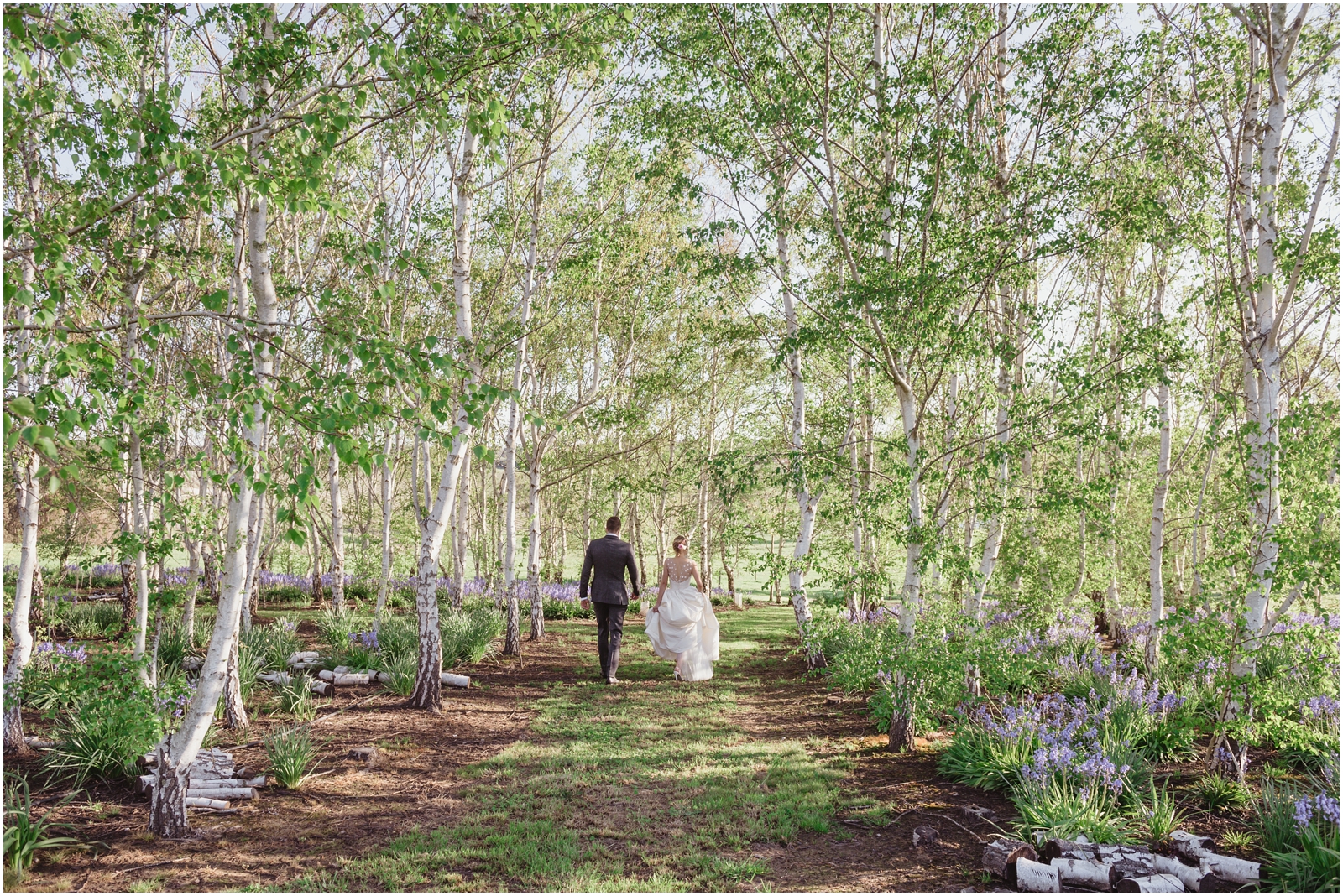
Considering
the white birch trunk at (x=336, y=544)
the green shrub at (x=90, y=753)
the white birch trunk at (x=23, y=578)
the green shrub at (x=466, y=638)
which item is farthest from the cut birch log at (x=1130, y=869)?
the white birch trunk at (x=336, y=544)

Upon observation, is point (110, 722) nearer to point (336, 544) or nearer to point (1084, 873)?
point (1084, 873)

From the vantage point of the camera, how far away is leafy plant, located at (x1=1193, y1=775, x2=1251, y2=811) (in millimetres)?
4695

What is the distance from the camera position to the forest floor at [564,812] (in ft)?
12.9

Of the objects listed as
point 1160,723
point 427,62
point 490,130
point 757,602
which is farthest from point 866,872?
point 757,602

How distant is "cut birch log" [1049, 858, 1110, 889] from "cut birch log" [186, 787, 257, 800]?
4897 mm

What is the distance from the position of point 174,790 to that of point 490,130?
4125mm

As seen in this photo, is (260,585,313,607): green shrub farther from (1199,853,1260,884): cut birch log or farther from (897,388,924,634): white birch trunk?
(1199,853,1260,884): cut birch log

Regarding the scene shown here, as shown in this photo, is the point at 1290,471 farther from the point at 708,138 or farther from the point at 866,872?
the point at 708,138

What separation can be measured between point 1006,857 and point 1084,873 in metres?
0.36

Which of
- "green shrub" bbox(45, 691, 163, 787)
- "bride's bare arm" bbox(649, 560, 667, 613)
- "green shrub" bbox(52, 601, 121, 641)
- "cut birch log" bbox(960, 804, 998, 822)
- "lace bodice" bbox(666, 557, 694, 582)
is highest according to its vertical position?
"lace bodice" bbox(666, 557, 694, 582)

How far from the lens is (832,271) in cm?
1034

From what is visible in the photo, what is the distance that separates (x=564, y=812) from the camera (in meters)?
4.83

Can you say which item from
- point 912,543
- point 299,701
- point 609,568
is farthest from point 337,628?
point 912,543

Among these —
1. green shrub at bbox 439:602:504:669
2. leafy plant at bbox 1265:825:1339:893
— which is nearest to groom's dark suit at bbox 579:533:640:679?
green shrub at bbox 439:602:504:669
